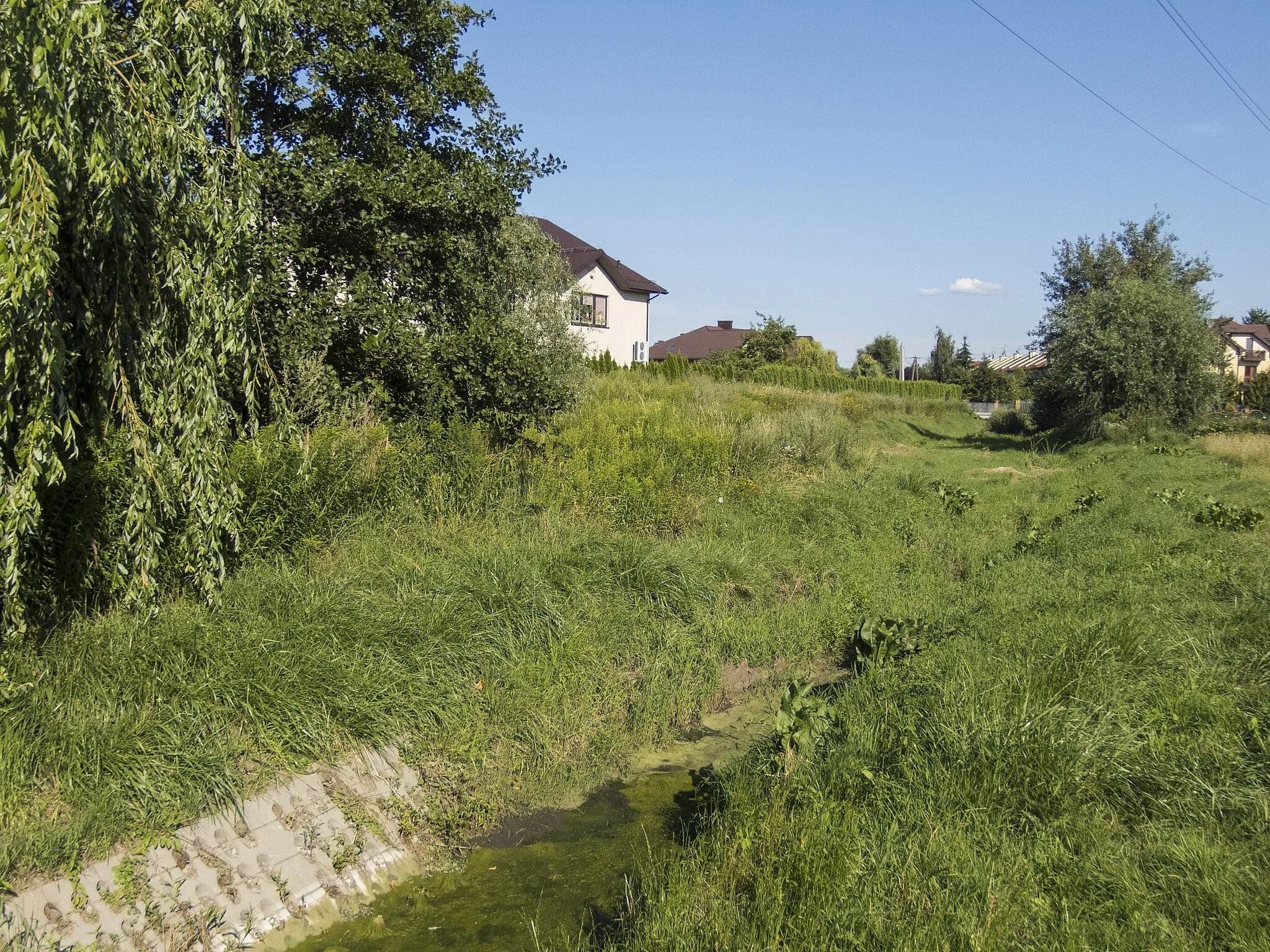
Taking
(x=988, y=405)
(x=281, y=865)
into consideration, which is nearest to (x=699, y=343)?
(x=988, y=405)

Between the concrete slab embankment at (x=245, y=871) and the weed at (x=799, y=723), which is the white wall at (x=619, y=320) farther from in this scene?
the concrete slab embankment at (x=245, y=871)

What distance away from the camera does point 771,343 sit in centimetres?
4166

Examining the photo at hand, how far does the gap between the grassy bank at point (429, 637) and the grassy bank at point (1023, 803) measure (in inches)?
58.3

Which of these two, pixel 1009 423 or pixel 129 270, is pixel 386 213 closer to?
pixel 129 270

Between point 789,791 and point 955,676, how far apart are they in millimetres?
1677

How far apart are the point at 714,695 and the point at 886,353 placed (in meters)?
65.4

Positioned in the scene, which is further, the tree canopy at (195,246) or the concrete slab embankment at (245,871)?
the tree canopy at (195,246)

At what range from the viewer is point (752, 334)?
42250 mm

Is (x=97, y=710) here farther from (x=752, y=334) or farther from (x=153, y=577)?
(x=752, y=334)

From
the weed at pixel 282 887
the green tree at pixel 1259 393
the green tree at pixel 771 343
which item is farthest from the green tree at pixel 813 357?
the weed at pixel 282 887

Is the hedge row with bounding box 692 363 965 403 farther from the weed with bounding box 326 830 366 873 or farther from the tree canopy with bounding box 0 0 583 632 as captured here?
the weed with bounding box 326 830 366 873

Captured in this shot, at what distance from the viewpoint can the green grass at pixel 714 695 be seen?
4.13 meters

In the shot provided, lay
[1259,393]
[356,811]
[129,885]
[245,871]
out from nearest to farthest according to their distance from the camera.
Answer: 1. [129,885]
2. [245,871]
3. [356,811]
4. [1259,393]

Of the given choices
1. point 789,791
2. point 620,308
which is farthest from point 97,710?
point 620,308
